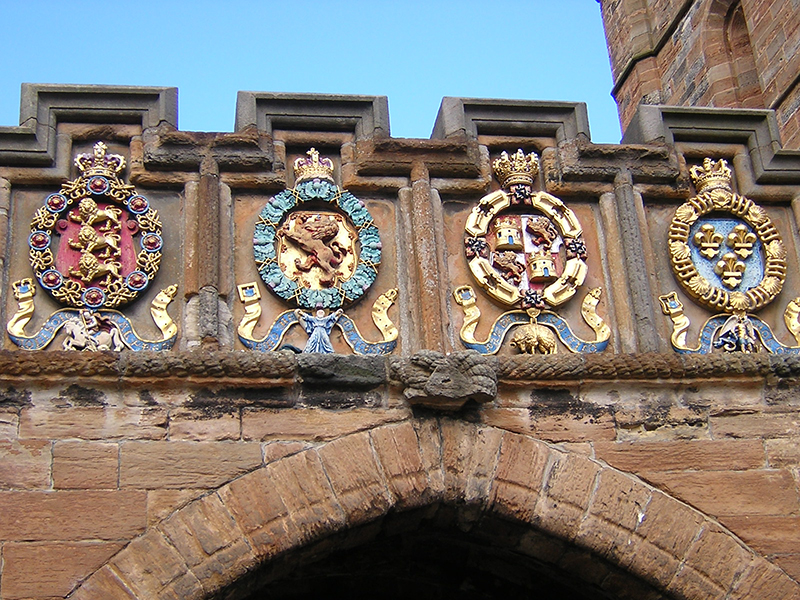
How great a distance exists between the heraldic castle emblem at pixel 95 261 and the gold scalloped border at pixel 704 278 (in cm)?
289

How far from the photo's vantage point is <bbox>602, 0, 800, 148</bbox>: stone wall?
386 inches

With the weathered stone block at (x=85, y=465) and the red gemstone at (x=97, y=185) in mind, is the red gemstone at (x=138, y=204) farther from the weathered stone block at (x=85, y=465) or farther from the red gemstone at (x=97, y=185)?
the weathered stone block at (x=85, y=465)

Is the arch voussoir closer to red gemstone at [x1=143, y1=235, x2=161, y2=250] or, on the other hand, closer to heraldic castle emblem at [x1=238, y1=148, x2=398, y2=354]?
heraldic castle emblem at [x1=238, y1=148, x2=398, y2=354]

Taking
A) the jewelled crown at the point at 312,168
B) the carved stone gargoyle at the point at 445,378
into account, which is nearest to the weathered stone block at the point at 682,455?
the carved stone gargoyle at the point at 445,378

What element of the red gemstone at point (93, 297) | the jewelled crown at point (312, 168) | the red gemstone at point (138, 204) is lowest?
the red gemstone at point (93, 297)

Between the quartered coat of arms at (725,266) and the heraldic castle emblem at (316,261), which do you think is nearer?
the heraldic castle emblem at (316,261)

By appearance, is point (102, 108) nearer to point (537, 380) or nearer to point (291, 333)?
point (291, 333)

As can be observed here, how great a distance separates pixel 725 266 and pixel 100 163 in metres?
3.60

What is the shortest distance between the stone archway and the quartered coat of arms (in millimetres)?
1047

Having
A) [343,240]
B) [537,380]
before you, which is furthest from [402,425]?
[343,240]

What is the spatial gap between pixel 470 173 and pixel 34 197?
245 centimetres

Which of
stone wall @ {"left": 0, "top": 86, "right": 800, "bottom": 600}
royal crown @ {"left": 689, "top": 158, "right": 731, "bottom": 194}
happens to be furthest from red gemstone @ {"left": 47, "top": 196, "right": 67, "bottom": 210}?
royal crown @ {"left": 689, "top": 158, "right": 731, "bottom": 194}

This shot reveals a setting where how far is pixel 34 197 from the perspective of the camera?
6762 millimetres

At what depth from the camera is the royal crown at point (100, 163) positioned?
6.79 meters
